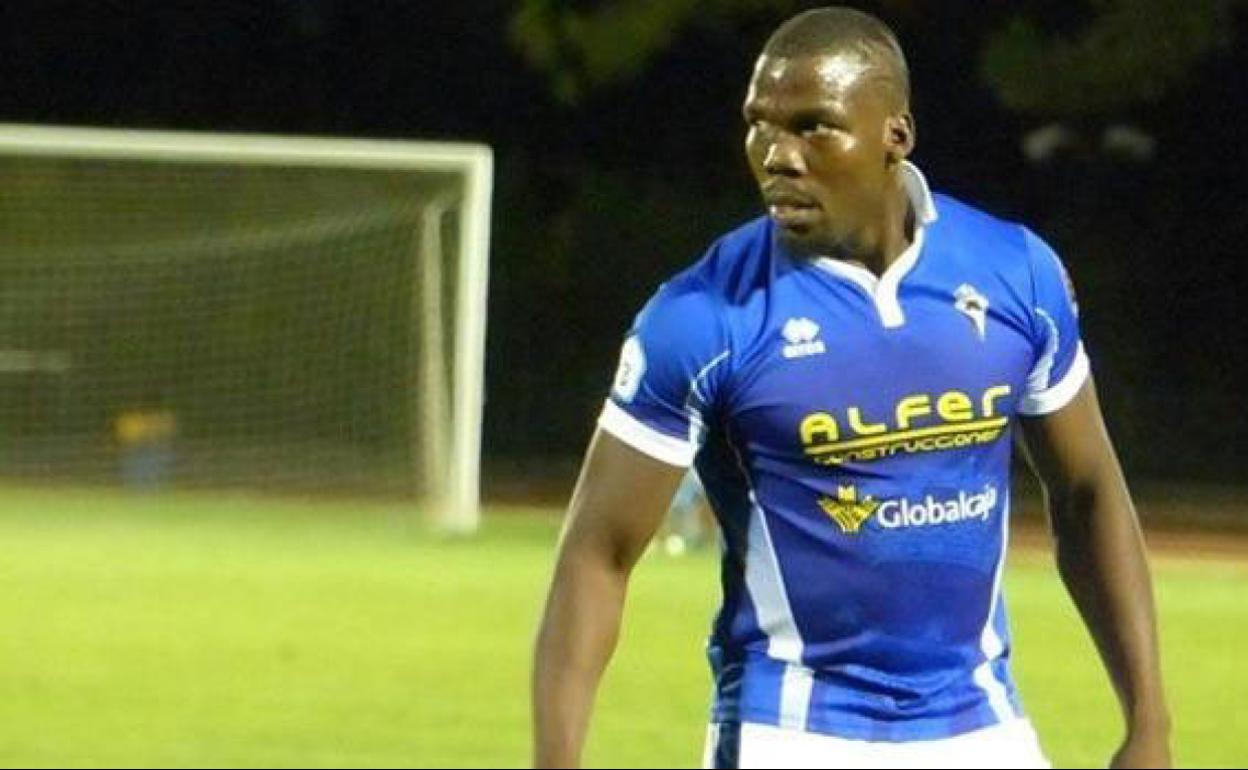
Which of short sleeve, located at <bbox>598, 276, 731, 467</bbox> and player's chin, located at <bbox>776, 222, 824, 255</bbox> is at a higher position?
player's chin, located at <bbox>776, 222, 824, 255</bbox>

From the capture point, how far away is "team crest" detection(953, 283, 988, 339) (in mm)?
4223

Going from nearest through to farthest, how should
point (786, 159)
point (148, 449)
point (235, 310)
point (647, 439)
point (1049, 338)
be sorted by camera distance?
point (786, 159) < point (647, 439) < point (1049, 338) < point (235, 310) < point (148, 449)

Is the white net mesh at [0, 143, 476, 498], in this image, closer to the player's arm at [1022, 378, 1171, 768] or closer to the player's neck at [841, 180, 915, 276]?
the player's arm at [1022, 378, 1171, 768]

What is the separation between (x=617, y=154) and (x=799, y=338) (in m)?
27.4

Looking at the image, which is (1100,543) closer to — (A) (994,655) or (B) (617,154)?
(A) (994,655)

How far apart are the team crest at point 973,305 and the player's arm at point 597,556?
0.43 meters

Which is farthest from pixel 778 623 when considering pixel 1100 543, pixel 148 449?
pixel 148 449

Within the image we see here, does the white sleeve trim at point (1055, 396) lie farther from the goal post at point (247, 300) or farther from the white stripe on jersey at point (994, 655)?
the goal post at point (247, 300)

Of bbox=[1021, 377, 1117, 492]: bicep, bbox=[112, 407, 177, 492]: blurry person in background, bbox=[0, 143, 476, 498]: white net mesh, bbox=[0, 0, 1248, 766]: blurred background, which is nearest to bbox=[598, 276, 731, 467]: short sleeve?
bbox=[1021, 377, 1117, 492]: bicep

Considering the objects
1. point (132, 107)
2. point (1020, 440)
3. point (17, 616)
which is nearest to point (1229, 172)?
point (132, 107)

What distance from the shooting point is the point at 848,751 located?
13.8ft

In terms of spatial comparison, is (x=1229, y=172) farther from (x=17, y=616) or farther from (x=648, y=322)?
(x=648, y=322)

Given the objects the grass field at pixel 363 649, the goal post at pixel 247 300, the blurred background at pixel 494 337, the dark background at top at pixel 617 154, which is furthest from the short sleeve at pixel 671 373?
the dark background at top at pixel 617 154

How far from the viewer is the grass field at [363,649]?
11156 millimetres
